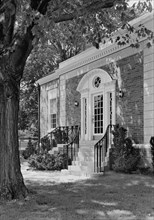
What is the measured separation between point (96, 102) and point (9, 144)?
7528 millimetres

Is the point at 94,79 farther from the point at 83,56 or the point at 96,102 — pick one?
the point at 83,56

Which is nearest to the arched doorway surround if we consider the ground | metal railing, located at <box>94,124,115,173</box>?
metal railing, located at <box>94,124,115,173</box>

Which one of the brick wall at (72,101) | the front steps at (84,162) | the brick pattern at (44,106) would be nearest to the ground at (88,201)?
the front steps at (84,162)

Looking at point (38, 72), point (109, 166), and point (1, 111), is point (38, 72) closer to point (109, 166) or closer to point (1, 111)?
point (109, 166)

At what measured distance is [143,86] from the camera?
11359 millimetres

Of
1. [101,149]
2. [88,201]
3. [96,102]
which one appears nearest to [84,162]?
[101,149]

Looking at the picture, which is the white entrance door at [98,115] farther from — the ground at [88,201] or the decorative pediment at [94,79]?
the ground at [88,201]

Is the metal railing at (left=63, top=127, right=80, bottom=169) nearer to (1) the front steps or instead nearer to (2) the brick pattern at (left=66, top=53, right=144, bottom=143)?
(1) the front steps

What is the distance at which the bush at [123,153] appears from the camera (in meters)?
10.8

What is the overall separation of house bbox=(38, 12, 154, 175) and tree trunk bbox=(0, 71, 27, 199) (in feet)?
15.0

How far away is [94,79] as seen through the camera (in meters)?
14.5

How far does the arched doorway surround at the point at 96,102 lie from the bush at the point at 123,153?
1336 mm

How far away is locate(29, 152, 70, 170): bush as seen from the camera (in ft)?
43.8

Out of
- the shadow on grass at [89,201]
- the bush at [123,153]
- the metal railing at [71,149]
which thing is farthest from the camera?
the metal railing at [71,149]
